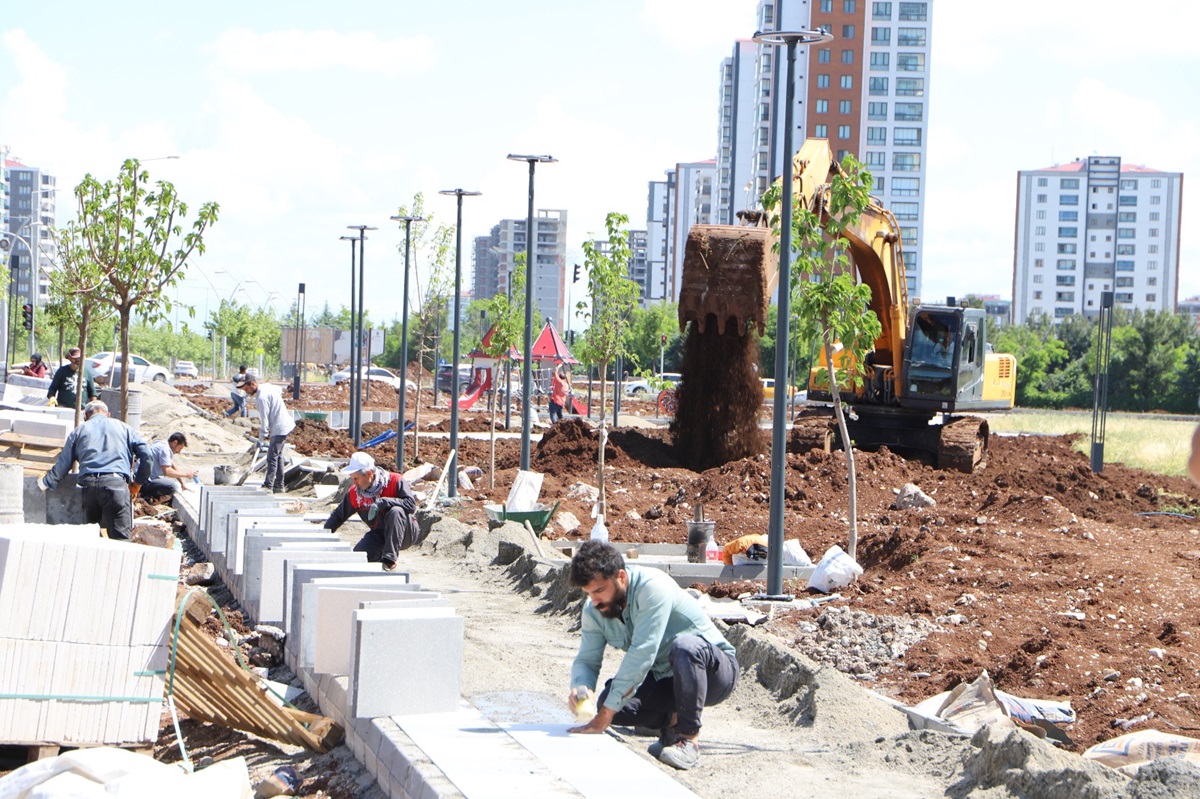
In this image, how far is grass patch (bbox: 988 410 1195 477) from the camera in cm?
3241

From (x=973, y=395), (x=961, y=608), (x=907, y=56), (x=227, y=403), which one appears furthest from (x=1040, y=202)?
(x=961, y=608)

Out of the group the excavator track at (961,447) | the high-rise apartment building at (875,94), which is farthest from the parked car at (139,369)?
the high-rise apartment building at (875,94)

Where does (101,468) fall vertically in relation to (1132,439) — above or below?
above

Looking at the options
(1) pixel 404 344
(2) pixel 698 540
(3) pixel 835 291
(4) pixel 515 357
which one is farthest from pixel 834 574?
(4) pixel 515 357

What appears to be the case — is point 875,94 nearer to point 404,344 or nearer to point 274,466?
point 404,344

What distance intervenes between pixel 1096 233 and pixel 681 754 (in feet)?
508

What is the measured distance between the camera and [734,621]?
10.8m

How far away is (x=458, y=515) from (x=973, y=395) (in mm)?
10489

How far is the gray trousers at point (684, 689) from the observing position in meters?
6.83

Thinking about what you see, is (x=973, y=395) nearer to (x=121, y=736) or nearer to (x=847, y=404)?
(x=847, y=404)

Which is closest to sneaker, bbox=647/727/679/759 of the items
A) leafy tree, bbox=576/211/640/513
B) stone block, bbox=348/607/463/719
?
stone block, bbox=348/607/463/719

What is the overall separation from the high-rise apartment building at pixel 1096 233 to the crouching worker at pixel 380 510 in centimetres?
14537

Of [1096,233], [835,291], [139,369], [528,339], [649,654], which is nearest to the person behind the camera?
[649,654]

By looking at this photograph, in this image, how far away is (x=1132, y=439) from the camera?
132 ft
